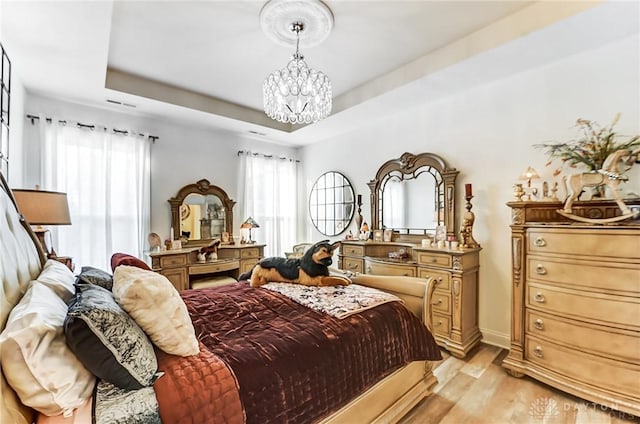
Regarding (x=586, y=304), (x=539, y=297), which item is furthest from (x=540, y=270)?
(x=586, y=304)

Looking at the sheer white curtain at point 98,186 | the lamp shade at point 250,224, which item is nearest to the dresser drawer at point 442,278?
the lamp shade at point 250,224

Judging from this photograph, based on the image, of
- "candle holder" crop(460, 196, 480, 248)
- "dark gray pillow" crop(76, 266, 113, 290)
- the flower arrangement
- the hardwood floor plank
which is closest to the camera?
"dark gray pillow" crop(76, 266, 113, 290)

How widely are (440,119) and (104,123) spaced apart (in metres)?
4.07

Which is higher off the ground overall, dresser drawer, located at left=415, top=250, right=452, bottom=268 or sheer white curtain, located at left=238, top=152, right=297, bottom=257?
sheer white curtain, located at left=238, top=152, right=297, bottom=257

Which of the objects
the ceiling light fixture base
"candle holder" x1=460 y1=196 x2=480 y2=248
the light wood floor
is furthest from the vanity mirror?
the light wood floor

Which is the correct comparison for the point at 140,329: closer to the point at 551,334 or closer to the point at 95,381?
the point at 95,381

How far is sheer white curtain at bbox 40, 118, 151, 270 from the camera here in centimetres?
315

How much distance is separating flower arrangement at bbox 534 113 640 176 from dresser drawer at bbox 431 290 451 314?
4.89ft

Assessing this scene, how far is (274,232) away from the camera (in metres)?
5.00

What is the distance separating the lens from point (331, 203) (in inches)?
189

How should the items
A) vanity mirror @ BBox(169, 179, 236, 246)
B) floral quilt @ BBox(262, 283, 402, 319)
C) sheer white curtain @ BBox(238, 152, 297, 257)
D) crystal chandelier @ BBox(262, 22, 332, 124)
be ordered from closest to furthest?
floral quilt @ BBox(262, 283, 402, 319) → crystal chandelier @ BBox(262, 22, 332, 124) → vanity mirror @ BBox(169, 179, 236, 246) → sheer white curtain @ BBox(238, 152, 297, 257)

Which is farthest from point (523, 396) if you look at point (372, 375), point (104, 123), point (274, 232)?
point (104, 123)

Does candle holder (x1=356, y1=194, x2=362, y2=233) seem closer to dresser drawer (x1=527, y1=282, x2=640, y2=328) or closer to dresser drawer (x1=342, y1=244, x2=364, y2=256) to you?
dresser drawer (x1=342, y1=244, x2=364, y2=256)

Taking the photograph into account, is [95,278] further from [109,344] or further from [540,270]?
[540,270]
